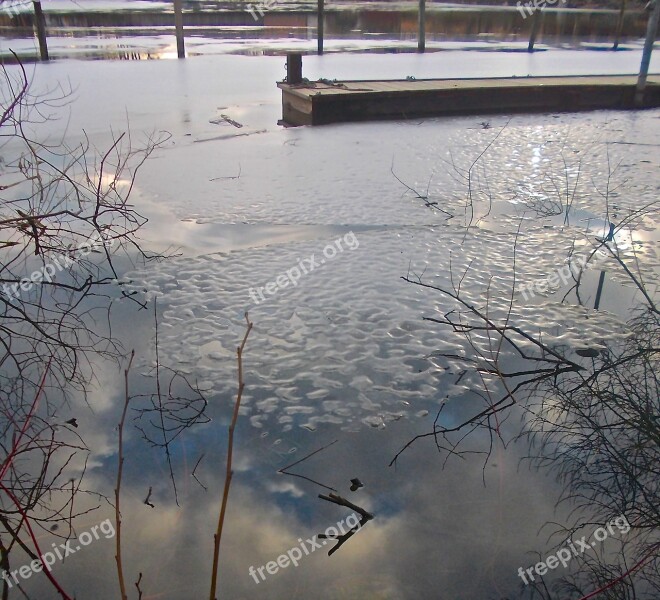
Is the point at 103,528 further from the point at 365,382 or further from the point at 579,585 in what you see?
the point at 579,585

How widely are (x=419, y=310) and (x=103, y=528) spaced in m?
1.97

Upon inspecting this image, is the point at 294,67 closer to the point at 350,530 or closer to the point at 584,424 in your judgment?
the point at 584,424

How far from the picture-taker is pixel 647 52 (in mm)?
9195

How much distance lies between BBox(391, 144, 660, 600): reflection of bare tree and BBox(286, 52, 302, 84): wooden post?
6.79 m

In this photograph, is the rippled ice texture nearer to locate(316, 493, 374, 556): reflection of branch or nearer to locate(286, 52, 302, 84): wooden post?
locate(316, 493, 374, 556): reflection of branch

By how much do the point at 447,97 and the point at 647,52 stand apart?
10.1ft

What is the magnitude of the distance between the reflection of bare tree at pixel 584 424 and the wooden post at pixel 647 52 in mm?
7408

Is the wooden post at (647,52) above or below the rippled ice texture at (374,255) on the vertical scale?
above

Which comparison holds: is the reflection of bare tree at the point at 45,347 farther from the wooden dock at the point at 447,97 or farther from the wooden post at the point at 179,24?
the wooden post at the point at 179,24

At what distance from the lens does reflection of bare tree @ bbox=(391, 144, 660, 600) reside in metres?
1.86

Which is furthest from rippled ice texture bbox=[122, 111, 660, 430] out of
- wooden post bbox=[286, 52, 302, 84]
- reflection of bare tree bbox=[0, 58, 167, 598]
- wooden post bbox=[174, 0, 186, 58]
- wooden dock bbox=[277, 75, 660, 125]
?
wooden post bbox=[174, 0, 186, 58]

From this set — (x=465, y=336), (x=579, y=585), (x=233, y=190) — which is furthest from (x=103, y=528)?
(x=233, y=190)

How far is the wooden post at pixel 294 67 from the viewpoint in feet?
30.0

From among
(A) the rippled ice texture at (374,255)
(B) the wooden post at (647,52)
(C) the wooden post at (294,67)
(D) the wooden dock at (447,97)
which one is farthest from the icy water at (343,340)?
(B) the wooden post at (647,52)
